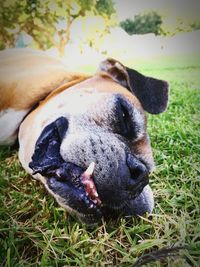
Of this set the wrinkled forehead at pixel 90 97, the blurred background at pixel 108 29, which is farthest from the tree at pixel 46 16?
the wrinkled forehead at pixel 90 97

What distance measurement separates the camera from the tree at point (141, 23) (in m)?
0.89

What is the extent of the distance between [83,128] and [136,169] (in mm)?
121

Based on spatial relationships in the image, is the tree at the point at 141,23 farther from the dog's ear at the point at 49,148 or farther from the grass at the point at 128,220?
the dog's ear at the point at 49,148

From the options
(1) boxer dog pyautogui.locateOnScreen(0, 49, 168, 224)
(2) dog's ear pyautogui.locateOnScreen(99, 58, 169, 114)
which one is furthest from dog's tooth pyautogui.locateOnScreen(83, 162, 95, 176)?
(2) dog's ear pyautogui.locateOnScreen(99, 58, 169, 114)

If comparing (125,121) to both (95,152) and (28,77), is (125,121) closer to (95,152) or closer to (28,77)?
(95,152)

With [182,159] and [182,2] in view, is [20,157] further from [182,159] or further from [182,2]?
[182,2]

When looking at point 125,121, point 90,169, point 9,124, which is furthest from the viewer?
point 9,124

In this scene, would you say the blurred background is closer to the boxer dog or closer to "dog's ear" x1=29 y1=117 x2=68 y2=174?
the boxer dog

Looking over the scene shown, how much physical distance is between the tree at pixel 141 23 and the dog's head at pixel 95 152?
122mm

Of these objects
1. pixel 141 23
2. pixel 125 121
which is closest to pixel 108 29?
pixel 141 23

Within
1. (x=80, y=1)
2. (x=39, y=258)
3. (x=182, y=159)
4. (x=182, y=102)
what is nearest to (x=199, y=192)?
(x=182, y=159)

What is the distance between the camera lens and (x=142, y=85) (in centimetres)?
93

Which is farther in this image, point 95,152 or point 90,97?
point 90,97

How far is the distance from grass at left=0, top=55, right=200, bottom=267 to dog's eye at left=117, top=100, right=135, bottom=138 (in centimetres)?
10
